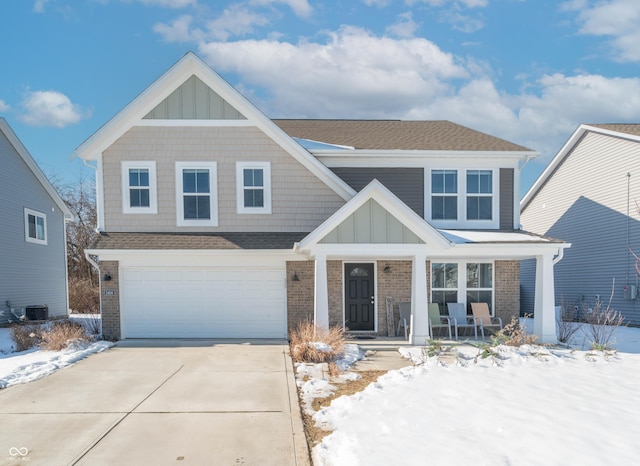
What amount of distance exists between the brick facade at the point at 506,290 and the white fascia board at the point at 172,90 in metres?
4.86

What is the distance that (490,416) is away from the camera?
6.21 meters

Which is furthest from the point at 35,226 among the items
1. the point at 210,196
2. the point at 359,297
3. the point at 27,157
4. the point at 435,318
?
the point at 435,318

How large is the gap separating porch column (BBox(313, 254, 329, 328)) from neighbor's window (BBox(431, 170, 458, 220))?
450 centimetres

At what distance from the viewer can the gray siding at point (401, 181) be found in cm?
1420

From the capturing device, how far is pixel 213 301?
13195mm

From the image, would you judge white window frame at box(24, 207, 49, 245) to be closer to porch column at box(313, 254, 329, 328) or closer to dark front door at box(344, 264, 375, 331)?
dark front door at box(344, 264, 375, 331)

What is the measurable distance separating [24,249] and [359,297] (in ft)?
43.3

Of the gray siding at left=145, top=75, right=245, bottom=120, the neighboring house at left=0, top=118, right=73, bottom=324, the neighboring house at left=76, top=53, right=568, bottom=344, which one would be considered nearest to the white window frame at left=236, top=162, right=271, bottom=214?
the neighboring house at left=76, top=53, right=568, bottom=344

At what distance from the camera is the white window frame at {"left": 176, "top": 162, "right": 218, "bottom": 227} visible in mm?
13234

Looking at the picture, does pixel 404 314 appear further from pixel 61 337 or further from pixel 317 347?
pixel 61 337

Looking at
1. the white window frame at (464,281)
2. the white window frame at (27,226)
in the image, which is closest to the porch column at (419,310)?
the white window frame at (464,281)

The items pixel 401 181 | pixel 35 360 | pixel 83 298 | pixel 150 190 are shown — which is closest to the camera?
pixel 35 360

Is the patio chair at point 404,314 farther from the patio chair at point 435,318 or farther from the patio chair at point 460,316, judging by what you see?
the patio chair at point 460,316

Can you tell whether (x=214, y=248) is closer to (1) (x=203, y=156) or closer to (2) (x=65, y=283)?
(1) (x=203, y=156)
